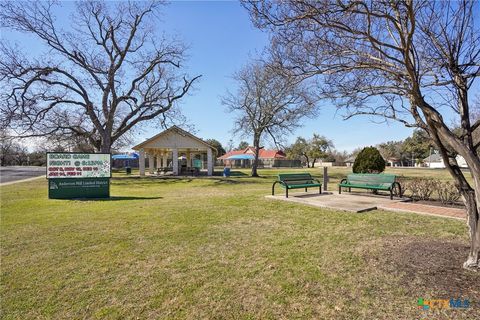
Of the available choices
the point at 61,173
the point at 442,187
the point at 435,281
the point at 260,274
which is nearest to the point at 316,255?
the point at 260,274

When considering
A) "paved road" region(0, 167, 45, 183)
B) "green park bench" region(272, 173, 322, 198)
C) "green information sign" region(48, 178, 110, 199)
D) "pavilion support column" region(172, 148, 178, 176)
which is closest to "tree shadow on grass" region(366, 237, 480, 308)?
"green park bench" region(272, 173, 322, 198)

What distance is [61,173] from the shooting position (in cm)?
1069

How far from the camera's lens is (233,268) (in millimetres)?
3904

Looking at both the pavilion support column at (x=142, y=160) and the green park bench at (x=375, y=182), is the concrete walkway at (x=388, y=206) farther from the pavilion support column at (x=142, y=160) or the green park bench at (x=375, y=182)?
the pavilion support column at (x=142, y=160)

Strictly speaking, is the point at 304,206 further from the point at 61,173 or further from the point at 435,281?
the point at 61,173

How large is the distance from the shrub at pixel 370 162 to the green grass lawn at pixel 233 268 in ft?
24.0

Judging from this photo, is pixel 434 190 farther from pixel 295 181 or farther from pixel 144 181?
pixel 144 181

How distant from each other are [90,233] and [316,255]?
445 cm

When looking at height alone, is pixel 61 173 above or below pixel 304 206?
above

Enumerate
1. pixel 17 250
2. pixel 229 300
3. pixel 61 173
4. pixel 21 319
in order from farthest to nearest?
pixel 61 173, pixel 17 250, pixel 229 300, pixel 21 319

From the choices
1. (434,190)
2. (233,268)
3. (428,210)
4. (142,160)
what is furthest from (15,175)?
(434,190)

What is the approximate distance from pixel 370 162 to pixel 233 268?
11865mm

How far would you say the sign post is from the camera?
416 inches

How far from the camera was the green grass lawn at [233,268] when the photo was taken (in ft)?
9.56
